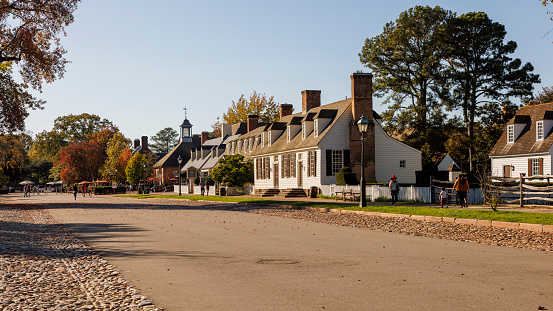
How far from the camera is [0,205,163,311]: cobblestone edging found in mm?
6922

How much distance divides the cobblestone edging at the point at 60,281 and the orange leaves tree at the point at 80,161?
282ft

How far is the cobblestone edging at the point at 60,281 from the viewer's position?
22.7ft

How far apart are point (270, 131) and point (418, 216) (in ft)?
113

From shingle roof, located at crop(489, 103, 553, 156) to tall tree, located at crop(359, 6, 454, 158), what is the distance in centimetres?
567

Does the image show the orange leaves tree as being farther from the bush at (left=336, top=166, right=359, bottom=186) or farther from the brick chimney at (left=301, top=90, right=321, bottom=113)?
the bush at (left=336, top=166, right=359, bottom=186)

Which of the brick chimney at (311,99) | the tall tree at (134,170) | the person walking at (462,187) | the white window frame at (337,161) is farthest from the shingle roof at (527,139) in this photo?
the tall tree at (134,170)

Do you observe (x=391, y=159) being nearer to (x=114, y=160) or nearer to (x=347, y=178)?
(x=347, y=178)

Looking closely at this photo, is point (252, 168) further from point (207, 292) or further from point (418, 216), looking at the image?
point (207, 292)

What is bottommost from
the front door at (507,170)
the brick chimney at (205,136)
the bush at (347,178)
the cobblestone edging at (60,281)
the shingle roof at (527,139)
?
the cobblestone edging at (60,281)

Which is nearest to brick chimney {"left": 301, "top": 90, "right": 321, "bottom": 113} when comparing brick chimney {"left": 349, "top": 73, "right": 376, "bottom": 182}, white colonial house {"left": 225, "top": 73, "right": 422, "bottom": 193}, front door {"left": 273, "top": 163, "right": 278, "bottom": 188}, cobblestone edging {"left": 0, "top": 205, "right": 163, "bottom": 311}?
white colonial house {"left": 225, "top": 73, "right": 422, "bottom": 193}

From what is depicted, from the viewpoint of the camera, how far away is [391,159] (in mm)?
43781

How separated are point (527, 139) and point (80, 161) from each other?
74.4m

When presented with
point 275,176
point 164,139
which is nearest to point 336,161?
point 275,176

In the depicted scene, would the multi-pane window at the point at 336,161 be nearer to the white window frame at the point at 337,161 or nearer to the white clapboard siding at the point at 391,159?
the white window frame at the point at 337,161
